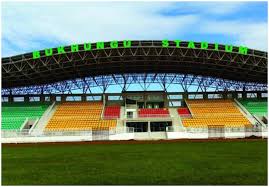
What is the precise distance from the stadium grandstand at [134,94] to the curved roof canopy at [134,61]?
4.9 inches

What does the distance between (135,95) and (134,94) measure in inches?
9.6

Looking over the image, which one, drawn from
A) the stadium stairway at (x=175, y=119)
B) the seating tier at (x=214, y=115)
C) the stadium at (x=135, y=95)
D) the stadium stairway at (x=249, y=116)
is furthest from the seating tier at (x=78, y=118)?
the stadium stairway at (x=249, y=116)

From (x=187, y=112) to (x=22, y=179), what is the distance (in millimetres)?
52818

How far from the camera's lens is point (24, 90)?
225 ft

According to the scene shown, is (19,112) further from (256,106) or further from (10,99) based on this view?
(256,106)

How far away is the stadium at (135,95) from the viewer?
5016 cm

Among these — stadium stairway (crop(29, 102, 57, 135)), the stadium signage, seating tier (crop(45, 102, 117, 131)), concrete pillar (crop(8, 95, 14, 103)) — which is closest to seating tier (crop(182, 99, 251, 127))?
the stadium signage

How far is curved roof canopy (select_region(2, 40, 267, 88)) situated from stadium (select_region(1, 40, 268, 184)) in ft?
0.40

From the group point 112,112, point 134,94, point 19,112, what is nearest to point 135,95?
point 134,94

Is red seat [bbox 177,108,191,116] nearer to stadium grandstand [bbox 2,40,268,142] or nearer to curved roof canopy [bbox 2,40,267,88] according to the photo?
stadium grandstand [bbox 2,40,268,142]

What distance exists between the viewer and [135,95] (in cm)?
6856

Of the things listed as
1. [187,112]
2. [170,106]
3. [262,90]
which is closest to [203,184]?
[187,112]

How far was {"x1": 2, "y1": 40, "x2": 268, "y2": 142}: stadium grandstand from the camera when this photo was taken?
50.6 meters

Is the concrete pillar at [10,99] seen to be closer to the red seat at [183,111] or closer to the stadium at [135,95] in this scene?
the stadium at [135,95]
